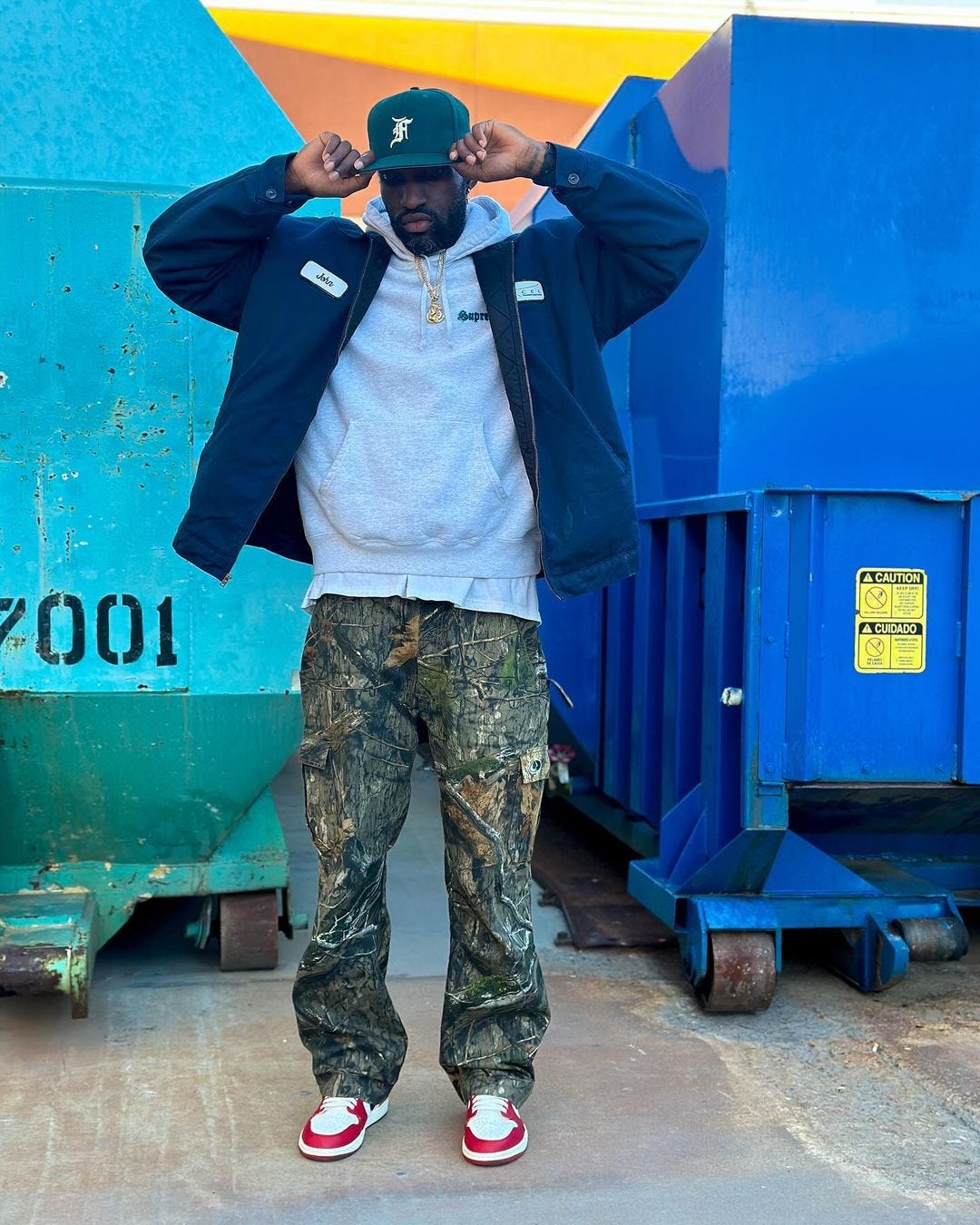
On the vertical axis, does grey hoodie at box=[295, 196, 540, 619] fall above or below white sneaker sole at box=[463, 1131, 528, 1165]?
above

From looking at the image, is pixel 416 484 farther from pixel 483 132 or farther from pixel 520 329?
pixel 483 132

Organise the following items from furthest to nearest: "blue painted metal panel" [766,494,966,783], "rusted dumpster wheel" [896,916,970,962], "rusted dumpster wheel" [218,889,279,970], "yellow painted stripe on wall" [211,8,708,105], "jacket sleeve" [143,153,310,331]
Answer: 1. "yellow painted stripe on wall" [211,8,708,105]
2. "rusted dumpster wheel" [218,889,279,970]
3. "rusted dumpster wheel" [896,916,970,962]
4. "blue painted metal panel" [766,494,966,783]
5. "jacket sleeve" [143,153,310,331]

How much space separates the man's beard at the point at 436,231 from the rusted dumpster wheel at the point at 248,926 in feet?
5.82

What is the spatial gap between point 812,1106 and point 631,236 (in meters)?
1.77

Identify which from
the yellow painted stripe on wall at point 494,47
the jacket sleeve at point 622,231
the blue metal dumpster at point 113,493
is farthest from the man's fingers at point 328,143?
the yellow painted stripe on wall at point 494,47

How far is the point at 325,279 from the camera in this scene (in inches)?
102

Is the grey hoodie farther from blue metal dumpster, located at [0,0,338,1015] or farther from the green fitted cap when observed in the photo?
blue metal dumpster, located at [0,0,338,1015]

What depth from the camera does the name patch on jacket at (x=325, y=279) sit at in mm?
2572

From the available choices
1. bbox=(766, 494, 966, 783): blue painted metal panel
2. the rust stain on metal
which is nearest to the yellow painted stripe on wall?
bbox=(766, 494, 966, 783): blue painted metal panel

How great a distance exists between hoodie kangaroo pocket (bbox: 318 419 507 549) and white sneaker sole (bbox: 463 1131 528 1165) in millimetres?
1108

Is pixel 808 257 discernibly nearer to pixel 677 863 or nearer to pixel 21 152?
pixel 677 863

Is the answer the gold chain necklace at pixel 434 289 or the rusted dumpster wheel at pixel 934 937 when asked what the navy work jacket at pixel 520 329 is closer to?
the gold chain necklace at pixel 434 289

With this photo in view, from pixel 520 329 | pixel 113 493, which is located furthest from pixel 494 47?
pixel 520 329

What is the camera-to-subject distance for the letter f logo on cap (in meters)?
2.44
